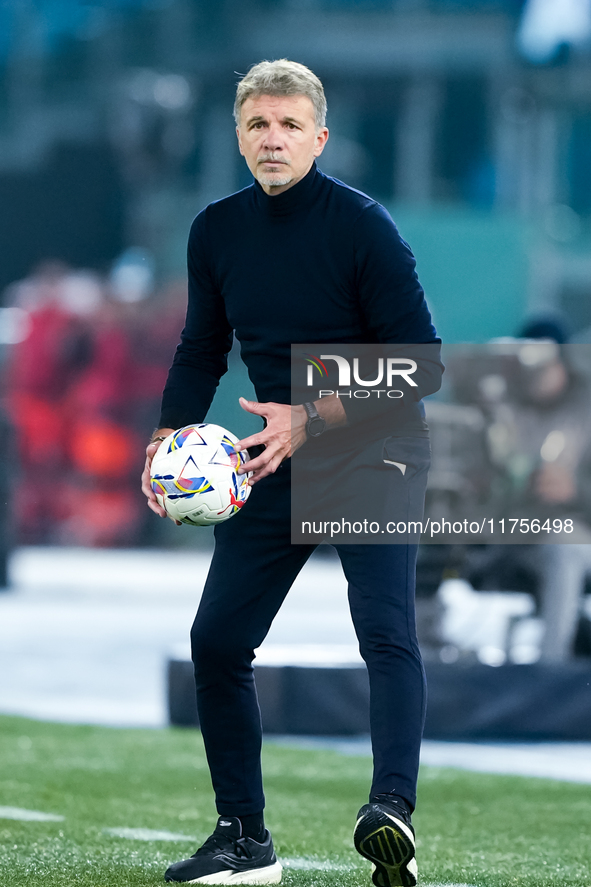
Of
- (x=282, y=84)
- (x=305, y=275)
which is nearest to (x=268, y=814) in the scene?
(x=305, y=275)

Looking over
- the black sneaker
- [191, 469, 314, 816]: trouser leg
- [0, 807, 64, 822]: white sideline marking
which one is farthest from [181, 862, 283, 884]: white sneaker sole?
[0, 807, 64, 822]: white sideline marking

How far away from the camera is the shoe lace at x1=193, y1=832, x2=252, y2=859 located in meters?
3.96

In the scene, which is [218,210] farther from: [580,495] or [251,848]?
[580,495]

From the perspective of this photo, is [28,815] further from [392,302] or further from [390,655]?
[392,302]

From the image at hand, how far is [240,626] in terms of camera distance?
3904 millimetres

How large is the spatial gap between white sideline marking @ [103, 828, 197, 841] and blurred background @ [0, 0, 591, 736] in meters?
10.5

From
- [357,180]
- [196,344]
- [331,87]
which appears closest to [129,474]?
[357,180]

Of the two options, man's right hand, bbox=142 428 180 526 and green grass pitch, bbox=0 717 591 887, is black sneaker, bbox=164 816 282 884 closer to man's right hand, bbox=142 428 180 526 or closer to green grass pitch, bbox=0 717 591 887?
green grass pitch, bbox=0 717 591 887

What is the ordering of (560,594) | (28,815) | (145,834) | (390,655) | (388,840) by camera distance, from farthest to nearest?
(560,594), (28,815), (145,834), (390,655), (388,840)

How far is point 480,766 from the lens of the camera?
6.96 metres

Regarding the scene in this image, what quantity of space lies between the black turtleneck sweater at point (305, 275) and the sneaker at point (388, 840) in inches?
38.3

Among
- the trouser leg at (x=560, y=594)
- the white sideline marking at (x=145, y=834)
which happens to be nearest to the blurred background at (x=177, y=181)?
the trouser leg at (x=560, y=594)

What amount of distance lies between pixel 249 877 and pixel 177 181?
24.1 metres

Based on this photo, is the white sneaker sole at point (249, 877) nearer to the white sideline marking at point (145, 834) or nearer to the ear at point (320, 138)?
the white sideline marking at point (145, 834)
